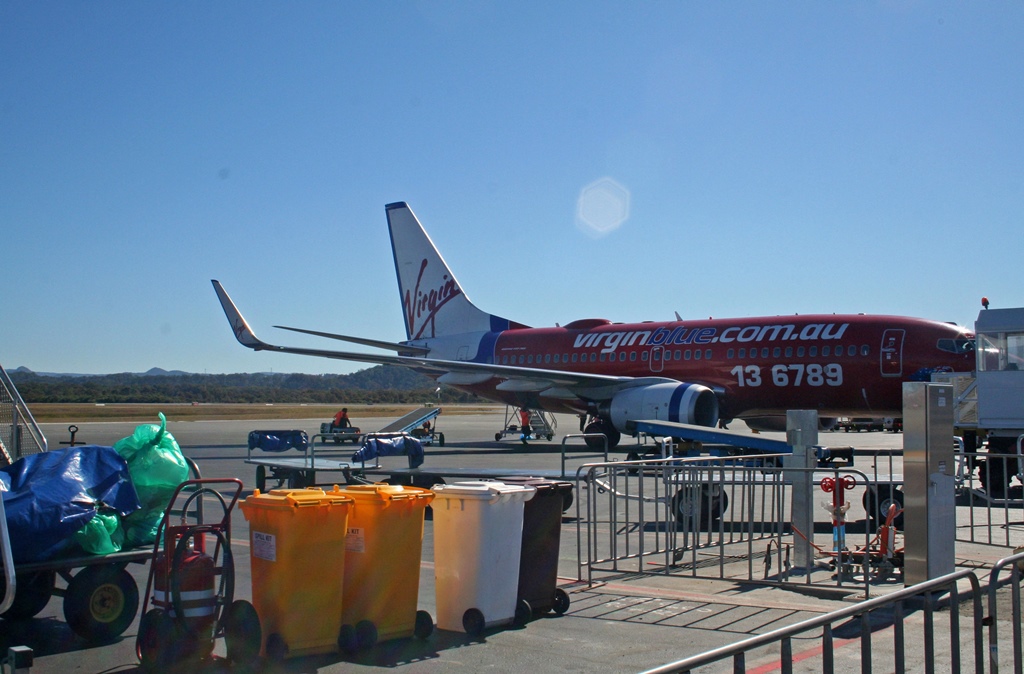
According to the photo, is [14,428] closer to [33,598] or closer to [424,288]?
[33,598]

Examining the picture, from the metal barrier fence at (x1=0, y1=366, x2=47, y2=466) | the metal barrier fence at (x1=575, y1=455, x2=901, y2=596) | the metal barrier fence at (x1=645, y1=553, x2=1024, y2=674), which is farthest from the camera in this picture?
the metal barrier fence at (x1=0, y1=366, x2=47, y2=466)

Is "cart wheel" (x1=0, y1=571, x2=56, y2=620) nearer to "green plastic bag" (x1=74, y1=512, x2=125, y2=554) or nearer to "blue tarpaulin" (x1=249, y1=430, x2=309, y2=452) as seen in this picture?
"green plastic bag" (x1=74, y1=512, x2=125, y2=554)

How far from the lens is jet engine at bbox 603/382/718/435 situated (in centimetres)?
2216

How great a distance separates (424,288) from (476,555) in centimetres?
2921

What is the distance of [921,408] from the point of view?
7.07m

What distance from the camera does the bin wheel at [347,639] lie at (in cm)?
586

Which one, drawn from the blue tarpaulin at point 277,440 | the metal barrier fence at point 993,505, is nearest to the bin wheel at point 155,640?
the metal barrier fence at point 993,505

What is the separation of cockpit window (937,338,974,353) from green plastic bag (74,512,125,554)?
63.3 ft

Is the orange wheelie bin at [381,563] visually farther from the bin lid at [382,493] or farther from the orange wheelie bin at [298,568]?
the orange wheelie bin at [298,568]

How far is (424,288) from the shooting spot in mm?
35281

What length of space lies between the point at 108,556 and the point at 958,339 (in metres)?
19.7

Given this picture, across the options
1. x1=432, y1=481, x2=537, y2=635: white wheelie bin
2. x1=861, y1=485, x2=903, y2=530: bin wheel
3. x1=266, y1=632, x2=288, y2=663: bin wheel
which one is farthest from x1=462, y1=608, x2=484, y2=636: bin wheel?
x1=861, y1=485, x2=903, y2=530: bin wheel

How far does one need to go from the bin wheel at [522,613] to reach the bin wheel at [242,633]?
1840 millimetres

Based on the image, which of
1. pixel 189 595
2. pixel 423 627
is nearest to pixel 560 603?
pixel 423 627
